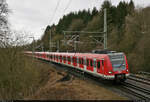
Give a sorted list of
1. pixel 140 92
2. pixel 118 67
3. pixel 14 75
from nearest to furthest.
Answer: pixel 140 92, pixel 118 67, pixel 14 75

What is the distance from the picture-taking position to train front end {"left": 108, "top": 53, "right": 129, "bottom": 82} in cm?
1365

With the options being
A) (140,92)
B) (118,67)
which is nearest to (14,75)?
(118,67)

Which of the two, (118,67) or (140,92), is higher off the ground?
(118,67)

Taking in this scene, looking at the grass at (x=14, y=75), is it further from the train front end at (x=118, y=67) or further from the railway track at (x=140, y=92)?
the railway track at (x=140, y=92)

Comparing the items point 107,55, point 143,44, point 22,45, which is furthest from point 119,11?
point 107,55

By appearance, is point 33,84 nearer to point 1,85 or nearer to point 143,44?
point 1,85

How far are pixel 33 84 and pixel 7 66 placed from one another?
15.5 ft

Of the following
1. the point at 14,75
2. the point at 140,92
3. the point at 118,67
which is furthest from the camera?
the point at 14,75

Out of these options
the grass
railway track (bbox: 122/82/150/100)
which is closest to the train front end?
railway track (bbox: 122/82/150/100)

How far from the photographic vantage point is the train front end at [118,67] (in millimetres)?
13648

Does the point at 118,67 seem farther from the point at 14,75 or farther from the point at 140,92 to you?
the point at 14,75

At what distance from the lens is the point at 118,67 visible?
13852 mm

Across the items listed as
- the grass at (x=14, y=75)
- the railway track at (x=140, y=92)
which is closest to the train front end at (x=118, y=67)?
the railway track at (x=140, y=92)

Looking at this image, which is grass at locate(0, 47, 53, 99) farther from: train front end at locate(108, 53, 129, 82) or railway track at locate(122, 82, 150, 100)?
railway track at locate(122, 82, 150, 100)
